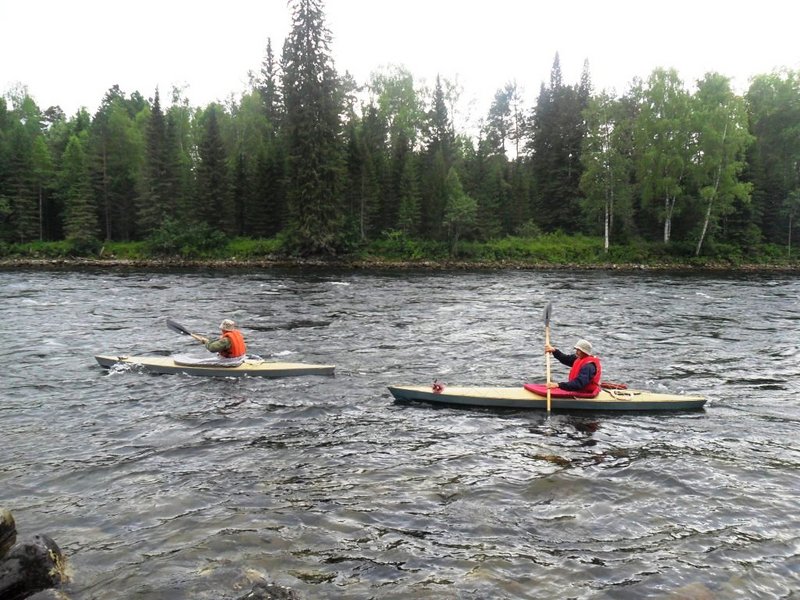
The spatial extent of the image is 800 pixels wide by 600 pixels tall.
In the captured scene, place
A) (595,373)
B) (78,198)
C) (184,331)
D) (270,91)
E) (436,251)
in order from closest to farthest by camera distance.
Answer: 1. (595,373)
2. (184,331)
3. (436,251)
4. (78,198)
5. (270,91)

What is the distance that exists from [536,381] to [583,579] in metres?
8.43

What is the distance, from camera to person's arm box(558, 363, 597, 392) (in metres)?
12.3

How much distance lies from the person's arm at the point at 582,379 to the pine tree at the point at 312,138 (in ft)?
136

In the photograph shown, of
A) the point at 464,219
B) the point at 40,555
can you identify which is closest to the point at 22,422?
the point at 40,555

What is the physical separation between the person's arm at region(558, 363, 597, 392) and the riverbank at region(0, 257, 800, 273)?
37.5m

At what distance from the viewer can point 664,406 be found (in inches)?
484

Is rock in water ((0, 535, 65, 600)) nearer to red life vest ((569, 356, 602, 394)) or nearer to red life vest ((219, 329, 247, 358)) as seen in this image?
red life vest ((219, 329, 247, 358))

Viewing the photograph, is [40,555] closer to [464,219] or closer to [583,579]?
[583,579]

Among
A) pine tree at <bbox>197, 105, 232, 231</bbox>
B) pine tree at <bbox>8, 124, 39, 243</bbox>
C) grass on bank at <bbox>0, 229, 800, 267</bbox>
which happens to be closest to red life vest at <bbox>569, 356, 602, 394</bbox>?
grass on bank at <bbox>0, 229, 800, 267</bbox>

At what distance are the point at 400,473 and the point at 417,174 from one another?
5429cm

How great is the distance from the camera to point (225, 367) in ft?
48.8

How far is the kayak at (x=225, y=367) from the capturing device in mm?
14766

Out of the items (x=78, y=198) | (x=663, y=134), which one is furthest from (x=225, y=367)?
(x=78, y=198)

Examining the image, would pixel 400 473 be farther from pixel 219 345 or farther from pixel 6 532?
pixel 219 345
